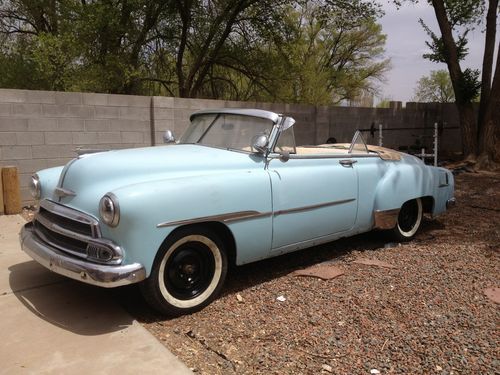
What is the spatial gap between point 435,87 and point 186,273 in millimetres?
50177

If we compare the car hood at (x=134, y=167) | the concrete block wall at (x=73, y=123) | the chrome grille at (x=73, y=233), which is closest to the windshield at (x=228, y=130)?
the car hood at (x=134, y=167)

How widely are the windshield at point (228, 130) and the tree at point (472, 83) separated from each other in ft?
30.9

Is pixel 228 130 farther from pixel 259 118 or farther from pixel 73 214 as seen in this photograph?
pixel 73 214

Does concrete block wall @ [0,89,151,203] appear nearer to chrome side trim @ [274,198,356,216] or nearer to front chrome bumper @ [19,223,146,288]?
front chrome bumper @ [19,223,146,288]

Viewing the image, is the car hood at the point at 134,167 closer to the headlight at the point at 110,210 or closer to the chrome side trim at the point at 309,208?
the headlight at the point at 110,210

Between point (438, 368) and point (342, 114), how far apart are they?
1071 cm

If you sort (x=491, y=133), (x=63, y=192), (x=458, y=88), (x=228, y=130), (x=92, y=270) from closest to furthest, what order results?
(x=92, y=270)
(x=63, y=192)
(x=228, y=130)
(x=491, y=133)
(x=458, y=88)

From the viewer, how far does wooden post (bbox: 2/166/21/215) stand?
6.81 metres

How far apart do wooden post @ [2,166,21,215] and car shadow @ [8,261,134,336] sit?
2.70 meters

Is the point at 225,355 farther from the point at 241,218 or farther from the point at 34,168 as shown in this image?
the point at 34,168

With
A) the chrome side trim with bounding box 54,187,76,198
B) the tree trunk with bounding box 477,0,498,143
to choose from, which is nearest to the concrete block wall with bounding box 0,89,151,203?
the chrome side trim with bounding box 54,187,76,198

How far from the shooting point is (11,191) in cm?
687

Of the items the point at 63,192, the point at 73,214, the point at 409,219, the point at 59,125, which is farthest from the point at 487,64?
the point at 73,214

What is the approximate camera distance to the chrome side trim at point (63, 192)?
363 centimetres
